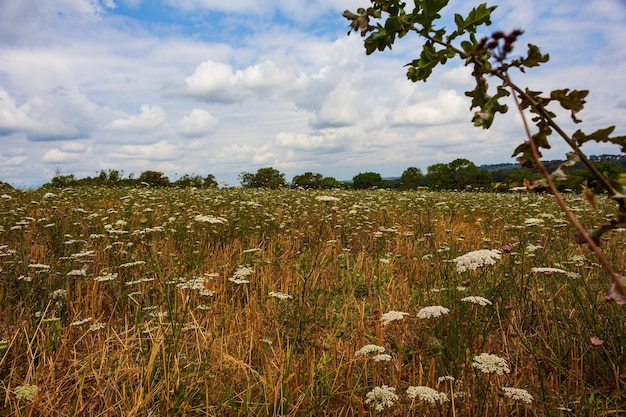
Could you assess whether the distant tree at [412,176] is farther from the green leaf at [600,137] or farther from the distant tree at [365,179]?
the green leaf at [600,137]

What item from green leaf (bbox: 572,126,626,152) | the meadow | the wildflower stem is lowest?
the meadow

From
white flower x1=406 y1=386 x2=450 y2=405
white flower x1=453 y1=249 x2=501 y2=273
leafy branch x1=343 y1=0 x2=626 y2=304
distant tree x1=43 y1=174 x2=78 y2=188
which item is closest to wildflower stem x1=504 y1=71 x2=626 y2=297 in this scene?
leafy branch x1=343 y1=0 x2=626 y2=304

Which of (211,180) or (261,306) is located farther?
(211,180)

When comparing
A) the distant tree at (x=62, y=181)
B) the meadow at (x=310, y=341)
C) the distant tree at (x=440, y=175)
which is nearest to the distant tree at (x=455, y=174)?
the distant tree at (x=440, y=175)

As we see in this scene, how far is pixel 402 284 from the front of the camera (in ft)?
15.4

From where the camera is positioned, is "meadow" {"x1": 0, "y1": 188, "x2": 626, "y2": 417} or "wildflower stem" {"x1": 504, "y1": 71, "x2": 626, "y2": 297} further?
"meadow" {"x1": 0, "y1": 188, "x2": 626, "y2": 417}

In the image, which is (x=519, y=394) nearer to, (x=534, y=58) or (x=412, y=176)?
(x=534, y=58)

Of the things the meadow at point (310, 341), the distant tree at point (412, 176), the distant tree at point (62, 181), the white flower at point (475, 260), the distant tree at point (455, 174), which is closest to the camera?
the meadow at point (310, 341)

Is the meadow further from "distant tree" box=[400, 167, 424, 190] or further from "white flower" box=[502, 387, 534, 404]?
"distant tree" box=[400, 167, 424, 190]

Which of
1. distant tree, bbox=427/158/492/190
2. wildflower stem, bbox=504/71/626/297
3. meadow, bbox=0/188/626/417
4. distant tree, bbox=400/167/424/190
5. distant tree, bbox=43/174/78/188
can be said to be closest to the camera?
wildflower stem, bbox=504/71/626/297

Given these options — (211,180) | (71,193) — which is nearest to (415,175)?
(211,180)

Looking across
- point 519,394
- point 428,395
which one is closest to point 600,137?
point 428,395

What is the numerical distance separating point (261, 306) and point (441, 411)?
2.13 metres

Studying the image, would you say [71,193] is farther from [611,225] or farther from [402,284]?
[611,225]
